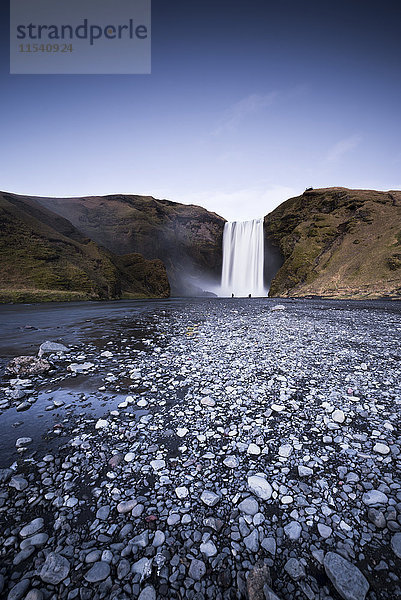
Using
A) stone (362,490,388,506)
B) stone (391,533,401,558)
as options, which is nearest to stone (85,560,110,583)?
stone (391,533,401,558)

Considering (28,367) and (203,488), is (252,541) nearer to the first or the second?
(203,488)

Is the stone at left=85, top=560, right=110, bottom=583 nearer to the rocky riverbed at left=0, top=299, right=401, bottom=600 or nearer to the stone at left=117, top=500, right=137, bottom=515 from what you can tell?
the rocky riverbed at left=0, top=299, right=401, bottom=600

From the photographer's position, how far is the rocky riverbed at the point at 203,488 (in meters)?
2.15

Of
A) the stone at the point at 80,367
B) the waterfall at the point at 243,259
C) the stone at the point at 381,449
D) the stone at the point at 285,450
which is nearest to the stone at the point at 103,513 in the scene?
the stone at the point at 285,450

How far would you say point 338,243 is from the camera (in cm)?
7569

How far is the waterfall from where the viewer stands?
334ft

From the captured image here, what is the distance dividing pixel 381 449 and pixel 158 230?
110579 mm

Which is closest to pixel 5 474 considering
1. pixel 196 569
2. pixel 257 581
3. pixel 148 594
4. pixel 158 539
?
pixel 158 539

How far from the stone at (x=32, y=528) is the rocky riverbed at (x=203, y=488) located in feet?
0.04

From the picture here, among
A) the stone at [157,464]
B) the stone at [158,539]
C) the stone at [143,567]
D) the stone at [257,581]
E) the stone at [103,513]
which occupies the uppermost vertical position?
the stone at [257,581]

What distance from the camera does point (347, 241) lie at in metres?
73.1

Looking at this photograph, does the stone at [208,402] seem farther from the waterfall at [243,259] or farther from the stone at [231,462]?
the waterfall at [243,259]

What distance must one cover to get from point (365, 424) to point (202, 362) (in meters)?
4.60

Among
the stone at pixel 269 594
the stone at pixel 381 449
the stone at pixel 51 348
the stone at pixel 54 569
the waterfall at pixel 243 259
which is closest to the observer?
the stone at pixel 269 594
